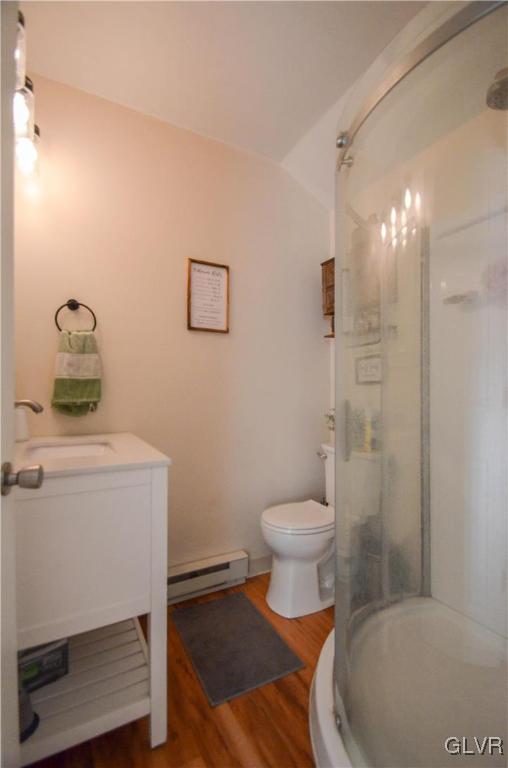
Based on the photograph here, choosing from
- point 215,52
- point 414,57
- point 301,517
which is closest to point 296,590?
point 301,517

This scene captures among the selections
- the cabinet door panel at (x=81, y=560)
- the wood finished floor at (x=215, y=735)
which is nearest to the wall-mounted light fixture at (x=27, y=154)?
Answer: the cabinet door panel at (x=81, y=560)

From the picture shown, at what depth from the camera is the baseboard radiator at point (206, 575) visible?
63.8 inches

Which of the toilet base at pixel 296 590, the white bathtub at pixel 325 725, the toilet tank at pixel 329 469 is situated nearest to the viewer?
the white bathtub at pixel 325 725

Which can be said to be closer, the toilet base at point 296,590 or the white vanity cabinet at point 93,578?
the white vanity cabinet at point 93,578

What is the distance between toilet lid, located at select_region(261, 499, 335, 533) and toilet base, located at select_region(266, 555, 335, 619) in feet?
0.60

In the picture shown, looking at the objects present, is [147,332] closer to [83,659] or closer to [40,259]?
[40,259]

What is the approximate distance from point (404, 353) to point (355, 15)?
1.27m

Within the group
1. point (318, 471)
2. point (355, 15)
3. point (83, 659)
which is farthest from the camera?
point (318, 471)

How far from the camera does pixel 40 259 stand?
1.42m

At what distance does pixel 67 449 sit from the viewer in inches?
51.9

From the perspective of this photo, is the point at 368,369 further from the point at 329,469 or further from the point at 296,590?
the point at 296,590

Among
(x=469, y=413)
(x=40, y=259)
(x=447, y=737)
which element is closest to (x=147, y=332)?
(x=40, y=259)

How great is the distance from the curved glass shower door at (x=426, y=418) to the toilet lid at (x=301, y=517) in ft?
1.37

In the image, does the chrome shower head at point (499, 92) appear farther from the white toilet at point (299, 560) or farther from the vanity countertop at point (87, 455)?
the white toilet at point (299, 560)
